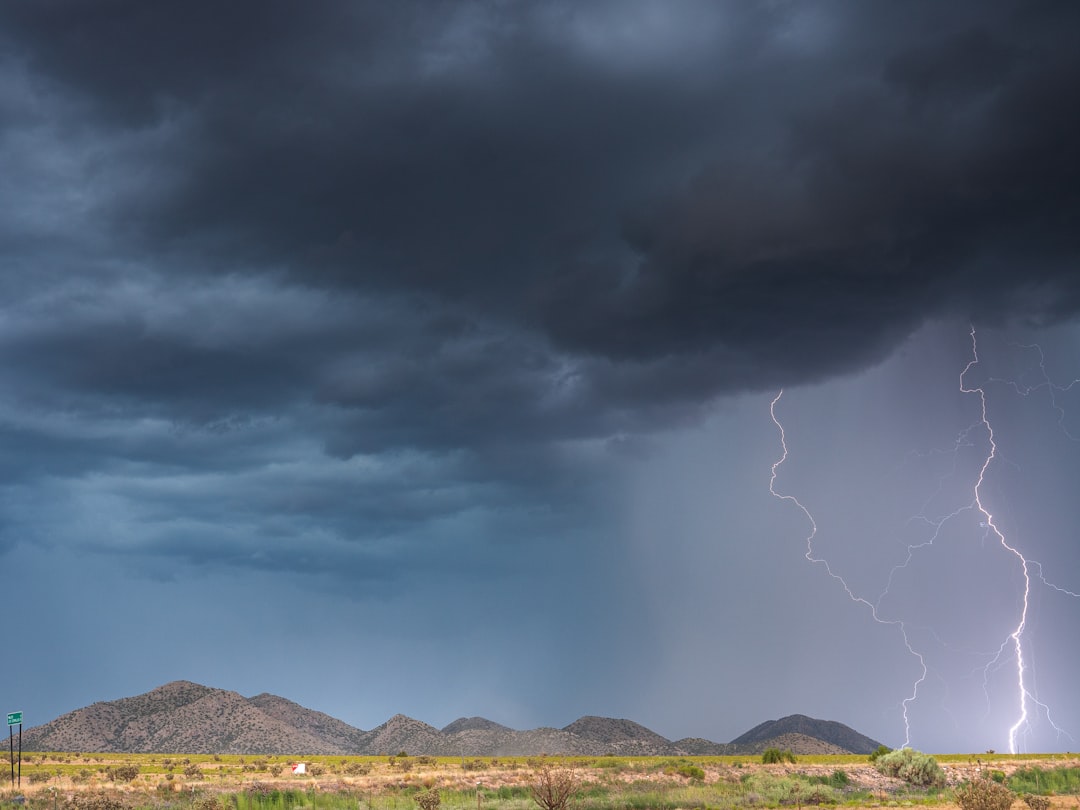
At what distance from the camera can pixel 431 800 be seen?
47875 mm

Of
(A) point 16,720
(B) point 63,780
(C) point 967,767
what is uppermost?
(A) point 16,720

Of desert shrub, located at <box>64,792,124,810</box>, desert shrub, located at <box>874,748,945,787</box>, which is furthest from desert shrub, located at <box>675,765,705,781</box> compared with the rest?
desert shrub, located at <box>64,792,124,810</box>

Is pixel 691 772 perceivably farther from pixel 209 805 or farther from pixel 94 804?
pixel 94 804

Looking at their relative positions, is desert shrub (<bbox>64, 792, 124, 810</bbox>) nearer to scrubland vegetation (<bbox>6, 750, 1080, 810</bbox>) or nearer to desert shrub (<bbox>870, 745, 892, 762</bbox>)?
scrubland vegetation (<bbox>6, 750, 1080, 810</bbox>)

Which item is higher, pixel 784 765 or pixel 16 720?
pixel 16 720

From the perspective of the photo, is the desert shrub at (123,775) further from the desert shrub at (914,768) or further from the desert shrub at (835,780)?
the desert shrub at (914,768)

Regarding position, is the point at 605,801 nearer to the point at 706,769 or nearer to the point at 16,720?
the point at 706,769

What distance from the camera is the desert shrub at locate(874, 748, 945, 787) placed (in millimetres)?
65438

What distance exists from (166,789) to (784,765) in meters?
49.1

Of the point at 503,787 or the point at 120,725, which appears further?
the point at 120,725

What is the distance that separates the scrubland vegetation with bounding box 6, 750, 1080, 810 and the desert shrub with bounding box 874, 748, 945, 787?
69mm

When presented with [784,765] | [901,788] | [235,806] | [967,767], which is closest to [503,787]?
[235,806]

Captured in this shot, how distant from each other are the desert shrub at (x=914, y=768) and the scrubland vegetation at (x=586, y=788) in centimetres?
7

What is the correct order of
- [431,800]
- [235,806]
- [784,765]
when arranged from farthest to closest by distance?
[784,765] → [235,806] → [431,800]
